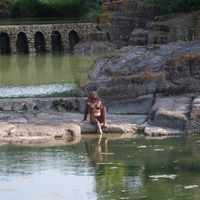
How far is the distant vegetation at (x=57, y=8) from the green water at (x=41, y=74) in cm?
590

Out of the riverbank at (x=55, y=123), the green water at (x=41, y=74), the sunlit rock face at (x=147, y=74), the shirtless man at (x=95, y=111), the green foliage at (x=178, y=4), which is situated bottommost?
the green water at (x=41, y=74)

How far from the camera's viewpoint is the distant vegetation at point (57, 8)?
38344 mm

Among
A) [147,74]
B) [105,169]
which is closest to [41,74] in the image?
[147,74]

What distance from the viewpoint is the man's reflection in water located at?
552 inches

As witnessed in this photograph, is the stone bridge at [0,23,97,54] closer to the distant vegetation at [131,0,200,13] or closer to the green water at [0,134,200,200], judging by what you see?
→ the distant vegetation at [131,0,200,13]

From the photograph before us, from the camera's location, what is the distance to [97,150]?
15.0 m

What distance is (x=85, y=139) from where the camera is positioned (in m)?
15.9

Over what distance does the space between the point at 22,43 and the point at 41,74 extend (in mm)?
9868

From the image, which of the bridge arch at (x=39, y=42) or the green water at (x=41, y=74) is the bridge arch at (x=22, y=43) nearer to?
the bridge arch at (x=39, y=42)

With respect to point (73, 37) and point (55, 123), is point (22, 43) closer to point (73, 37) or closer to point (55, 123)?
point (73, 37)

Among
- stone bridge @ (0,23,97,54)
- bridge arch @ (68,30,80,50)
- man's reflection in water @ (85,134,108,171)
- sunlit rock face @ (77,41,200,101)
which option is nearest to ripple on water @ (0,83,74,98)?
sunlit rock face @ (77,41,200,101)

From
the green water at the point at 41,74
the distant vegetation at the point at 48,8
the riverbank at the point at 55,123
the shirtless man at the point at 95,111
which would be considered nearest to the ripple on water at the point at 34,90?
the green water at the point at 41,74

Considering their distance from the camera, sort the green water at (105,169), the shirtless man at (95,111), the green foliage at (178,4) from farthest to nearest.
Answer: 1. the green foliage at (178,4)
2. the shirtless man at (95,111)
3. the green water at (105,169)

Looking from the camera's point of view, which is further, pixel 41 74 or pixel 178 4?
pixel 178 4
